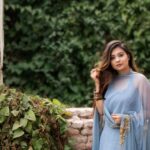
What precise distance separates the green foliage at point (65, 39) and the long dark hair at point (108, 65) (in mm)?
3937

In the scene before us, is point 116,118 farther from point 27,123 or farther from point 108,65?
point 27,123

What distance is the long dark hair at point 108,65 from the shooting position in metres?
4.48

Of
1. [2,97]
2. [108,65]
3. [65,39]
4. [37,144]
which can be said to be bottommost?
[37,144]

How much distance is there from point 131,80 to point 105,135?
0.50 metres

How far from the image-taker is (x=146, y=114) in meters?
4.34

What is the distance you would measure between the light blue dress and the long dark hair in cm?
14

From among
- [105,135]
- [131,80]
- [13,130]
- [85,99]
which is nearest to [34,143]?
[13,130]

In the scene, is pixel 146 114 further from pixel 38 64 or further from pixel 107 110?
pixel 38 64

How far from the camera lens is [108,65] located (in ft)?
14.8

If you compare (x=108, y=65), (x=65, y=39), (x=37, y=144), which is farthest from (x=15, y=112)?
(x=65, y=39)

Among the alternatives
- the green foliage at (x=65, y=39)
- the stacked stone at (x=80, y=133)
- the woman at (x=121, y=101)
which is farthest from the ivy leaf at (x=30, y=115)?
the green foliage at (x=65, y=39)

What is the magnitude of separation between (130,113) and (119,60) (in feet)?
1.42

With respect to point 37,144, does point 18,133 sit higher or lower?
higher

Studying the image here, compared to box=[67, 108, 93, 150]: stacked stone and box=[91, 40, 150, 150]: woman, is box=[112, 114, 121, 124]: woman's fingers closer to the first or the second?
box=[91, 40, 150, 150]: woman
